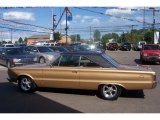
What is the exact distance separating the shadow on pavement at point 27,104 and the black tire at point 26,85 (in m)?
0.22

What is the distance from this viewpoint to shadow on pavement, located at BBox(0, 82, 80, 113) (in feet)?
26.0

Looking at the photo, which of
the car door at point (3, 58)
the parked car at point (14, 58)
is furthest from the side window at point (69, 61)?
the car door at point (3, 58)

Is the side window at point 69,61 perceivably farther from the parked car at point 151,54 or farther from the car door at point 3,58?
the parked car at point 151,54

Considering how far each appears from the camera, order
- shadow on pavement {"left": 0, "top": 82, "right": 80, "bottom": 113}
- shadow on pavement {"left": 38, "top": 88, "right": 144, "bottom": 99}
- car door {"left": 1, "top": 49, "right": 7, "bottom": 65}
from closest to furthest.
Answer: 1. shadow on pavement {"left": 0, "top": 82, "right": 80, "bottom": 113}
2. shadow on pavement {"left": 38, "top": 88, "right": 144, "bottom": 99}
3. car door {"left": 1, "top": 49, "right": 7, "bottom": 65}

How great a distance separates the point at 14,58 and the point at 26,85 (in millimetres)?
9158

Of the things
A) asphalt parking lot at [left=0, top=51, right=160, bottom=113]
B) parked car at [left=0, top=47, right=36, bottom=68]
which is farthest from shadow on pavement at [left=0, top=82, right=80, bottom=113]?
parked car at [left=0, top=47, right=36, bottom=68]

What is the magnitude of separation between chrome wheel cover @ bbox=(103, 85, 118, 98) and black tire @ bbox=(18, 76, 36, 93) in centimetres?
248

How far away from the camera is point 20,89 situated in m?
10.7

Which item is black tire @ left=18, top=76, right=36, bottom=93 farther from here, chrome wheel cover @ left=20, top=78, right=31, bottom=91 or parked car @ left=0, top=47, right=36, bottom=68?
parked car @ left=0, top=47, right=36, bottom=68

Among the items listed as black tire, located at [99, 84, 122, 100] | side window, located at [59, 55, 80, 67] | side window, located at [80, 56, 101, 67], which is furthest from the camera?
side window, located at [59, 55, 80, 67]

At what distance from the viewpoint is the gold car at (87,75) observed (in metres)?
9.31

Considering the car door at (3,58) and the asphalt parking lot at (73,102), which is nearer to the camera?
the asphalt parking lot at (73,102)

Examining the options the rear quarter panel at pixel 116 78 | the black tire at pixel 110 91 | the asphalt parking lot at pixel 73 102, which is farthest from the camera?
the black tire at pixel 110 91

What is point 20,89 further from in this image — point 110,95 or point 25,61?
point 25,61
